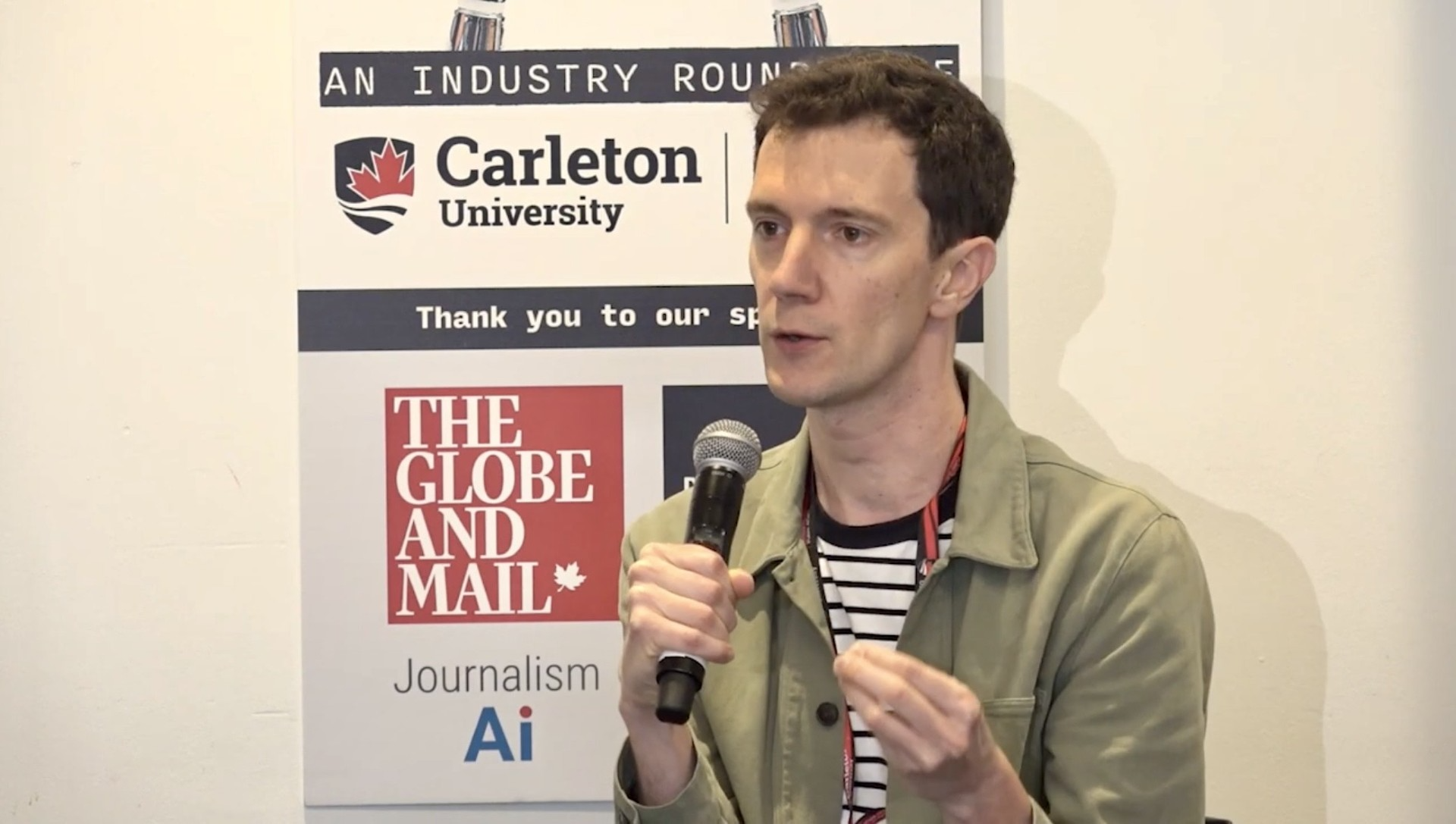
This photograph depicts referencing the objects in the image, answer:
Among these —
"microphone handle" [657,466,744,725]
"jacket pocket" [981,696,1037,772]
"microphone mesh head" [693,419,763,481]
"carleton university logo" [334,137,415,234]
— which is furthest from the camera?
"carleton university logo" [334,137,415,234]

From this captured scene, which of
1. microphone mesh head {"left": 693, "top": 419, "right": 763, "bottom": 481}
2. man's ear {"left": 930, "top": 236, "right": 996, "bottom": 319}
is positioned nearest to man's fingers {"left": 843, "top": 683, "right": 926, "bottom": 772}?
microphone mesh head {"left": 693, "top": 419, "right": 763, "bottom": 481}

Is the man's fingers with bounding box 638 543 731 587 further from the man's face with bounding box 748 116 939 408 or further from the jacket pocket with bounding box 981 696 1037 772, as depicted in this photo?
the jacket pocket with bounding box 981 696 1037 772

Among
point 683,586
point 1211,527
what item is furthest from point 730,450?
point 1211,527

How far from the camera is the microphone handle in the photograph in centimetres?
121

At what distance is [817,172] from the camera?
5.18ft

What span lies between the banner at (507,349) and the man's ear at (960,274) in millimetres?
519

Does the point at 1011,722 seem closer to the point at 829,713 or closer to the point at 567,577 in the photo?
the point at 829,713

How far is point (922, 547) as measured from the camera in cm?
160

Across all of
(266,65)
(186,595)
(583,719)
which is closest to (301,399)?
(186,595)

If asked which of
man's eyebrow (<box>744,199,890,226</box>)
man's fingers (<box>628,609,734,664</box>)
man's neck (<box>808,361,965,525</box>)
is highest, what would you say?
man's eyebrow (<box>744,199,890,226</box>)

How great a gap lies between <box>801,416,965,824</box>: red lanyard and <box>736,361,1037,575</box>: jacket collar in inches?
0.9

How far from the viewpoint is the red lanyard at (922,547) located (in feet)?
5.20

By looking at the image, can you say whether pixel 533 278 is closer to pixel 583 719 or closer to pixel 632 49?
pixel 632 49

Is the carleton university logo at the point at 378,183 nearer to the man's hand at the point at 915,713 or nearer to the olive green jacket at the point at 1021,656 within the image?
the olive green jacket at the point at 1021,656
